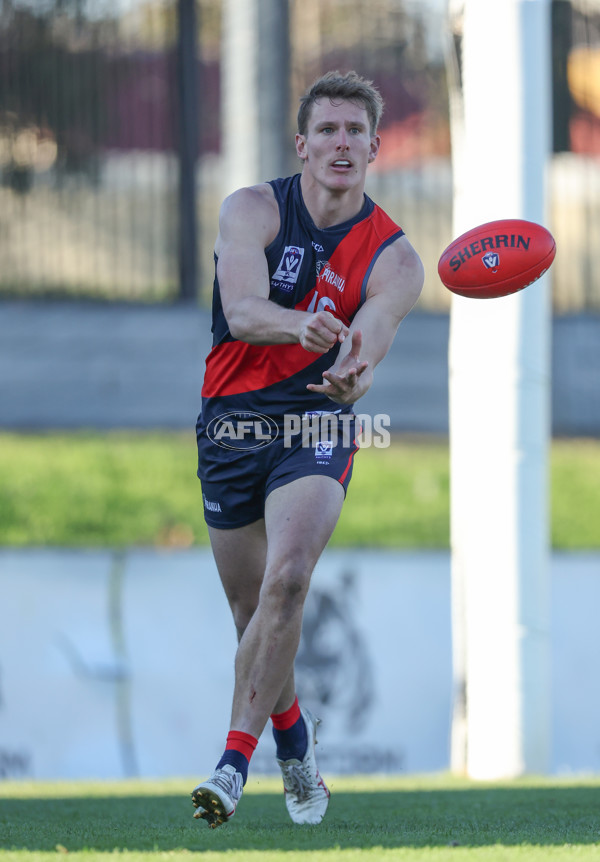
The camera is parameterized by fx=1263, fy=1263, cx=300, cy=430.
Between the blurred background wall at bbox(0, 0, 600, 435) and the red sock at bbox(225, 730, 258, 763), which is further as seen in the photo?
the blurred background wall at bbox(0, 0, 600, 435)

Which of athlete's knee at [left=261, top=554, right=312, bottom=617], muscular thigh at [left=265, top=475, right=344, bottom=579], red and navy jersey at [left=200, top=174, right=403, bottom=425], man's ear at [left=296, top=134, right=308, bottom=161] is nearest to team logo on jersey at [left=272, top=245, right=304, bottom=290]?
red and navy jersey at [left=200, top=174, right=403, bottom=425]

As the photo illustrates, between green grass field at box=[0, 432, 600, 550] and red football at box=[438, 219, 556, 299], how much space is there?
21.1 ft

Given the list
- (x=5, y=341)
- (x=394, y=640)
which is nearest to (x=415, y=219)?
(x=5, y=341)

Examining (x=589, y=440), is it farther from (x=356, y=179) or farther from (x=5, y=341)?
(x=356, y=179)

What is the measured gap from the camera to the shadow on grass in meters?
4.14

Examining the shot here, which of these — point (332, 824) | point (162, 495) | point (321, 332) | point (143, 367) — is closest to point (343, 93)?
point (321, 332)

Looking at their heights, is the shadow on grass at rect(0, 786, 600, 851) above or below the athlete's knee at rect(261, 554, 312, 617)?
below

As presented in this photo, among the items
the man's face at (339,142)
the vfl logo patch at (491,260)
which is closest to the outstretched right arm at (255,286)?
the man's face at (339,142)

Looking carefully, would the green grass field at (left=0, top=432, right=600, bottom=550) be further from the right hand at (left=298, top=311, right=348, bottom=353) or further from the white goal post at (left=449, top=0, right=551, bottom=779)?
the right hand at (left=298, top=311, right=348, bottom=353)

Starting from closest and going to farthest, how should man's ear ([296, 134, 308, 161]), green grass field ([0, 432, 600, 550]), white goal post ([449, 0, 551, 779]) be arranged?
man's ear ([296, 134, 308, 161])
white goal post ([449, 0, 551, 779])
green grass field ([0, 432, 600, 550])

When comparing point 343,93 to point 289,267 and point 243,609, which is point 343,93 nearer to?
point 289,267

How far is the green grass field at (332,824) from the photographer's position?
3.87 metres

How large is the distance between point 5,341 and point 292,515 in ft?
30.8

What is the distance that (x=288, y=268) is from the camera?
4.62 m
